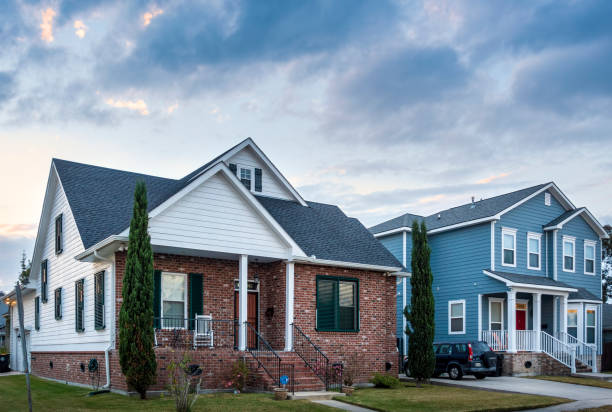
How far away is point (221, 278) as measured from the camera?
805 inches

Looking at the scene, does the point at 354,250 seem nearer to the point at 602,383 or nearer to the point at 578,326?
the point at 602,383

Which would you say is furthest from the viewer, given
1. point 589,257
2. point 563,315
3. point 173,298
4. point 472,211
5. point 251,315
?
point 589,257

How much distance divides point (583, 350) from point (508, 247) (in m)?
5.72

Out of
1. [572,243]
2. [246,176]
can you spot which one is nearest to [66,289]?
[246,176]

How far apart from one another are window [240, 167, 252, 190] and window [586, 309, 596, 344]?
17913 millimetres

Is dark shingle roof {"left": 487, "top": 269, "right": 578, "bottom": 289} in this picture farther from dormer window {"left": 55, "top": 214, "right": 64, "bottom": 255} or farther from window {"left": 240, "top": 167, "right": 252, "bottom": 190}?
dormer window {"left": 55, "top": 214, "right": 64, "bottom": 255}

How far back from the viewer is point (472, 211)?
1204 inches

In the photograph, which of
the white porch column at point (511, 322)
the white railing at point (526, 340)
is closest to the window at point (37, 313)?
the white porch column at point (511, 322)

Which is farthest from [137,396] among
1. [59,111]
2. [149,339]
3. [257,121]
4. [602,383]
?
[602,383]

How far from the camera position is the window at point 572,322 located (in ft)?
100

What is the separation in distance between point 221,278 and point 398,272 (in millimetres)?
6746

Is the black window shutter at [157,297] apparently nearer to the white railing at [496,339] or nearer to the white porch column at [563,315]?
the white railing at [496,339]

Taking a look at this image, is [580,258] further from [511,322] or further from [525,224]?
[511,322]

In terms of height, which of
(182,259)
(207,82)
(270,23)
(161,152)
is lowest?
(182,259)
